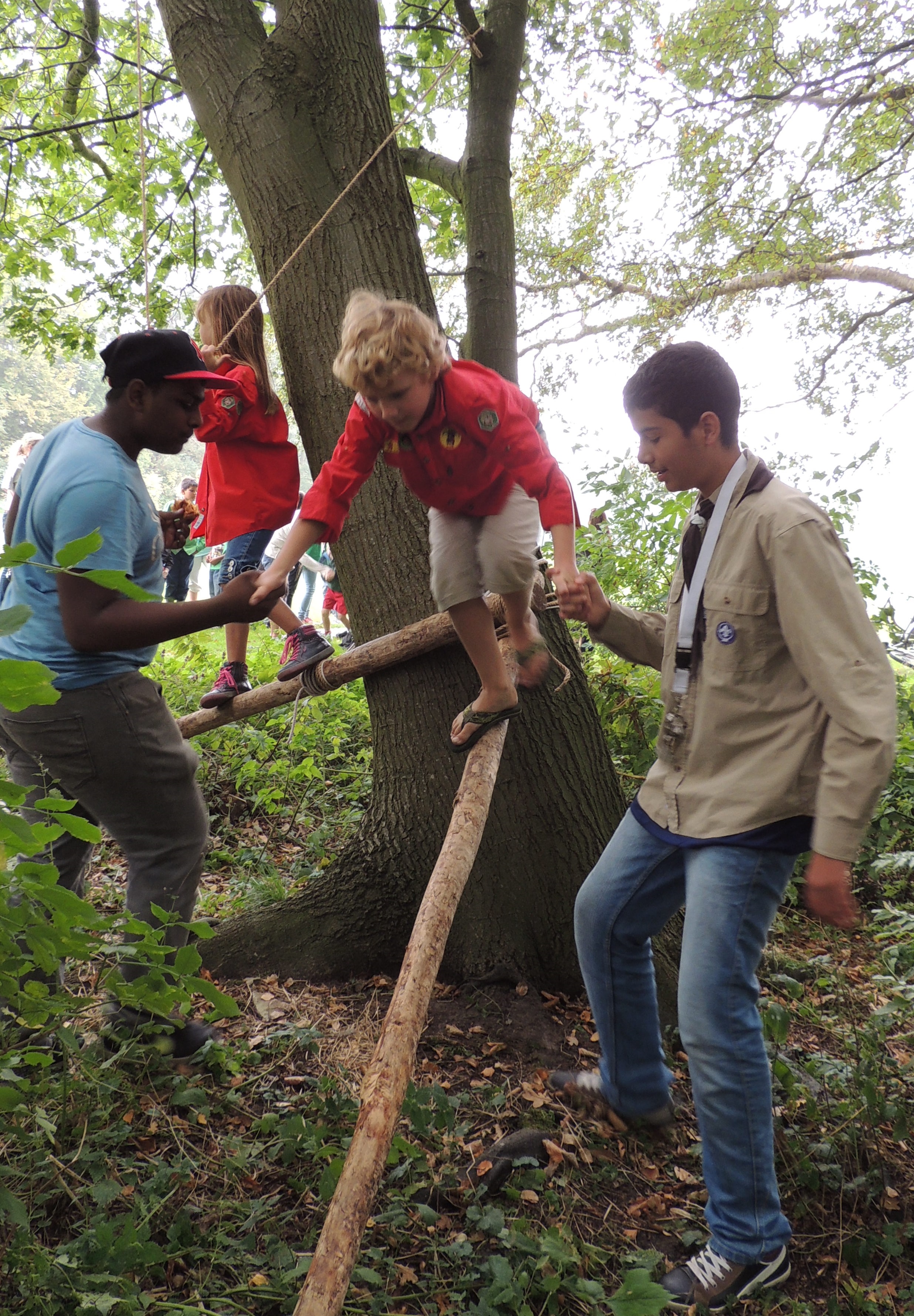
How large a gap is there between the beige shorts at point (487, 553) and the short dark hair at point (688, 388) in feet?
2.29

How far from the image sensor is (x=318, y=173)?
3.09m

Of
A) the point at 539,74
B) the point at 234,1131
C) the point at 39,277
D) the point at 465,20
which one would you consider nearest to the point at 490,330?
the point at 465,20

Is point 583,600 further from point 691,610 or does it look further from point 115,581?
point 115,581

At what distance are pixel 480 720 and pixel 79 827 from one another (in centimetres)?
162

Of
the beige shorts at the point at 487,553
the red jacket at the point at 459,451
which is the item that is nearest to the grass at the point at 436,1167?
the beige shorts at the point at 487,553

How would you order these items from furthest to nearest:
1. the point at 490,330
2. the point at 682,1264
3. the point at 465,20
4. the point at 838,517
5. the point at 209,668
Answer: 1. the point at 209,668
2. the point at 838,517
3. the point at 465,20
4. the point at 490,330
5. the point at 682,1264

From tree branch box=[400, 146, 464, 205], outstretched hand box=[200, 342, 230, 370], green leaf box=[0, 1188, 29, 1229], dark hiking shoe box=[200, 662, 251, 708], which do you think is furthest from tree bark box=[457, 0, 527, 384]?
green leaf box=[0, 1188, 29, 1229]

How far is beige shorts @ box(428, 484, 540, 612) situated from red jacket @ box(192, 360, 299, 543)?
1.27 m

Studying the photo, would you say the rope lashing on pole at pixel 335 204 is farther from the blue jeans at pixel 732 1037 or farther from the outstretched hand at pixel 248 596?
the blue jeans at pixel 732 1037

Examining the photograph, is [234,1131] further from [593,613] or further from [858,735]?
[858,735]

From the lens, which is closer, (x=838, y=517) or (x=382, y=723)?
(x=382, y=723)

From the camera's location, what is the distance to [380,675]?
3.11 meters

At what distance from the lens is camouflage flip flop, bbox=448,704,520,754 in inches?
106

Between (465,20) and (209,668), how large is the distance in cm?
468
